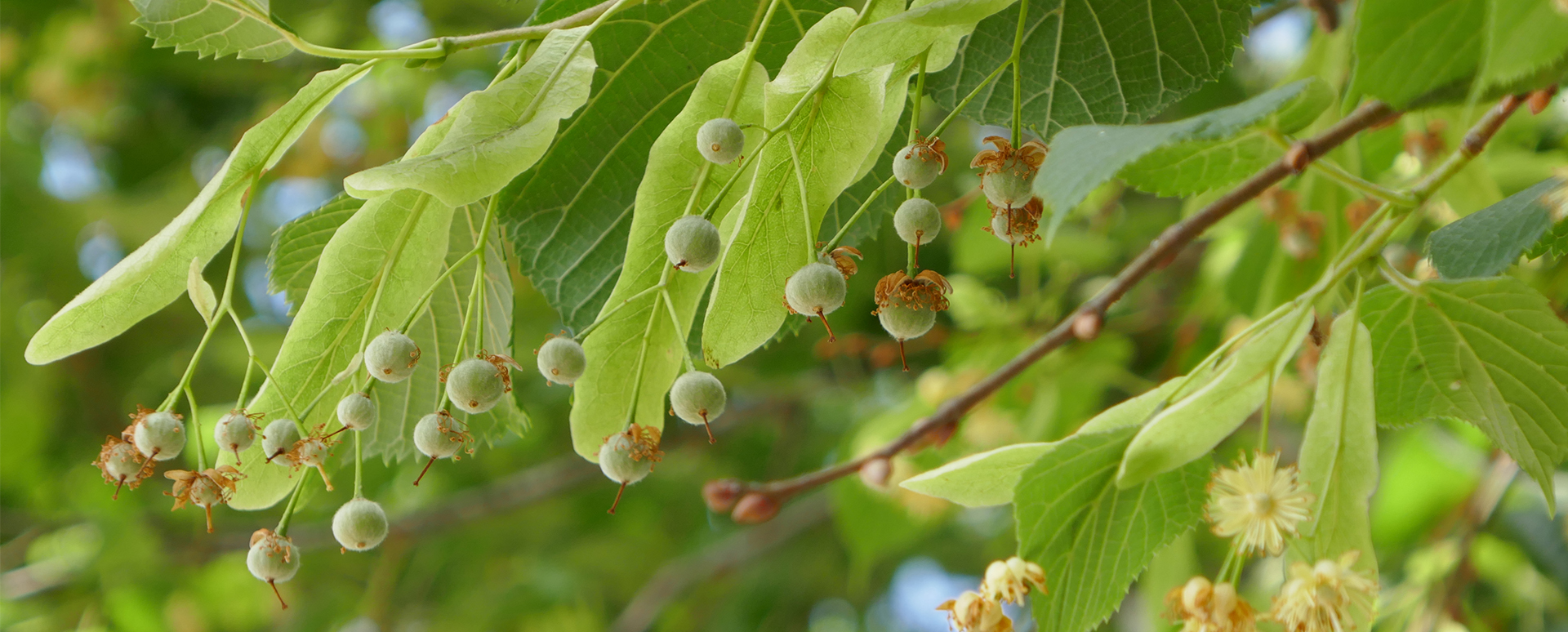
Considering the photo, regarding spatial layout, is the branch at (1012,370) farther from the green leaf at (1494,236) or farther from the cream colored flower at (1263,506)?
the cream colored flower at (1263,506)

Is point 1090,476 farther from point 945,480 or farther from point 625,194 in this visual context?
point 625,194

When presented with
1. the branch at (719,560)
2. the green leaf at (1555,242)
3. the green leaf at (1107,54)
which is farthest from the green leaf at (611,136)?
the branch at (719,560)

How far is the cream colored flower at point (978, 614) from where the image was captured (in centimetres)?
72

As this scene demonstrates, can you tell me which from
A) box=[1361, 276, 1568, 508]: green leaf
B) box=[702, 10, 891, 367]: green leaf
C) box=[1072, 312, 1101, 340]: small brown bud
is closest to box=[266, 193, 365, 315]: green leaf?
box=[702, 10, 891, 367]: green leaf

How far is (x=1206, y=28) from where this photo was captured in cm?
80

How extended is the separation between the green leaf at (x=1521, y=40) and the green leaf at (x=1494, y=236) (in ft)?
0.82

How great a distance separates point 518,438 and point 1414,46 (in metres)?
1.86

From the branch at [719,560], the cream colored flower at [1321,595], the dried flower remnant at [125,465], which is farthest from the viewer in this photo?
the branch at [719,560]

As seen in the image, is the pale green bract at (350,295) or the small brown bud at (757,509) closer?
the pale green bract at (350,295)

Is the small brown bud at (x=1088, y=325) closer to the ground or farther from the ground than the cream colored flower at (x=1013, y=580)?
closer to the ground

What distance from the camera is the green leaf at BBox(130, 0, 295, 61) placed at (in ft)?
2.28

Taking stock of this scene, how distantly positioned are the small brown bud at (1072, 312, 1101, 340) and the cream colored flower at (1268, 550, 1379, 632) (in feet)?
1.29

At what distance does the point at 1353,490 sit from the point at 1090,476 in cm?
17

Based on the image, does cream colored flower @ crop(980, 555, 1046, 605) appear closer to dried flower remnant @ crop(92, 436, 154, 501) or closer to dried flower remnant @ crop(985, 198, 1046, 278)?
dried flower remnant @ crop(985, 198, 1046, 278)
